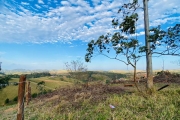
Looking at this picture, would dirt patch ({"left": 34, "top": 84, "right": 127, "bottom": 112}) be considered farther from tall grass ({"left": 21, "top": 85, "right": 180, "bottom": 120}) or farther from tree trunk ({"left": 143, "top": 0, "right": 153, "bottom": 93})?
tree trunk ({"left": 143, "top": 0, "right": 153, "bottom": 93})

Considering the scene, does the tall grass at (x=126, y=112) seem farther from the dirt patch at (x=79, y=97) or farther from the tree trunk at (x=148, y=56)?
the tree trunk at (x=148, y=56)

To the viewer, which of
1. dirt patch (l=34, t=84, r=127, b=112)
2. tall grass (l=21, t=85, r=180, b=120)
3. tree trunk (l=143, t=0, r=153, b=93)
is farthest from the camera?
tree trunk (l=143, t=0, r=153, b=93)

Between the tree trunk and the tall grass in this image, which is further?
the tree trunk

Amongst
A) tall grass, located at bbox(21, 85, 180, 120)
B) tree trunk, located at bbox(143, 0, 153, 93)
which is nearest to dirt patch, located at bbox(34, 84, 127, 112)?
tall grass, located at bbox(21, 85, 180, 120)

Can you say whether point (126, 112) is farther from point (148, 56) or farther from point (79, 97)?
point (148, 56)

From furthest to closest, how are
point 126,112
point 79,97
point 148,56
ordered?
point 148,56 < point 79,97 < point 126,112

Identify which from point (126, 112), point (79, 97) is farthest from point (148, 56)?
point (126, 112)

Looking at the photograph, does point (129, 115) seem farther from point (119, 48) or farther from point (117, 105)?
point (119, 48)

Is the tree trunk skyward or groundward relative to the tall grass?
skyward

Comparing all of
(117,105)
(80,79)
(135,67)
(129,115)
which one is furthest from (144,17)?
(80,79)

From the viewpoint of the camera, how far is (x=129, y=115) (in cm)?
456

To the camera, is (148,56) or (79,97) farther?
(148,56)

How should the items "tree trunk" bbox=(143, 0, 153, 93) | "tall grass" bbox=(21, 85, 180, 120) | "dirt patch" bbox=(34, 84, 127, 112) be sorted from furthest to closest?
"tree trunk" bbox=(143, 0, 153, 93), "dirt patch" bbox=(34, 84, 127, 112), "tall grass" bbox=(21, 85, 180, 120)

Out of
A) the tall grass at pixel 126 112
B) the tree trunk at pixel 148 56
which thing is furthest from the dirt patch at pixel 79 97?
the tree trunk at pixel 148 56
